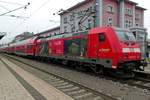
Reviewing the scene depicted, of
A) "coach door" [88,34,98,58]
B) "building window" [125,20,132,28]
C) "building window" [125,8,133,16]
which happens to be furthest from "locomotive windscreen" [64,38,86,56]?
"building window" [125,8,133,16]

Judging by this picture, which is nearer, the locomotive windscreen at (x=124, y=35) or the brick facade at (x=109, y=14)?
the locomotive windscreen at (x=124, y=35)

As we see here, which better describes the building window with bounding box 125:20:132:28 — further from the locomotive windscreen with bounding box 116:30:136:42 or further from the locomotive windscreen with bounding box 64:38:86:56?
the locomotive windscreen with bounding box 116:30:136:42

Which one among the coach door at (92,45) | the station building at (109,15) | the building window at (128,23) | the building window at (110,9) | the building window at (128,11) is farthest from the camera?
the building window at (128,11)

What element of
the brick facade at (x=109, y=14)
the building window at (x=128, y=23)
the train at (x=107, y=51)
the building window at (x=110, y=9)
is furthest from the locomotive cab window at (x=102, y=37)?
the building window at (x=128, y=23)

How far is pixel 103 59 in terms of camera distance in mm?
13648

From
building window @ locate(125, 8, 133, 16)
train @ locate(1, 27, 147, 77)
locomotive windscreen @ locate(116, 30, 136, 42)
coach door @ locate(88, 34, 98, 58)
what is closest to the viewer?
train @ locate(1, 27, 147, 77)

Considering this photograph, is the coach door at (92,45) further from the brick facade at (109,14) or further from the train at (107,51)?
the brick facade at (109,14)

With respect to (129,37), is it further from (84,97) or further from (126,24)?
(126,24)

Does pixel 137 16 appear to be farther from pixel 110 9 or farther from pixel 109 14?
pixel 109 14

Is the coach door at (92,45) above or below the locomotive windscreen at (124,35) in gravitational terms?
below

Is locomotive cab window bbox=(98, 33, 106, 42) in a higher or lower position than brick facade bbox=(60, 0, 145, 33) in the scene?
lower

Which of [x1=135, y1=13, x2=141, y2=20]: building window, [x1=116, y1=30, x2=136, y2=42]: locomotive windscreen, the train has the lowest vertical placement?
the train

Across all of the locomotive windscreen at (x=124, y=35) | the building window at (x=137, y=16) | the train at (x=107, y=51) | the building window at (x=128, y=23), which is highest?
the building window at (x=137, y=16)

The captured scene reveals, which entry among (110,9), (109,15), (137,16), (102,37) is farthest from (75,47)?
(137,16)
